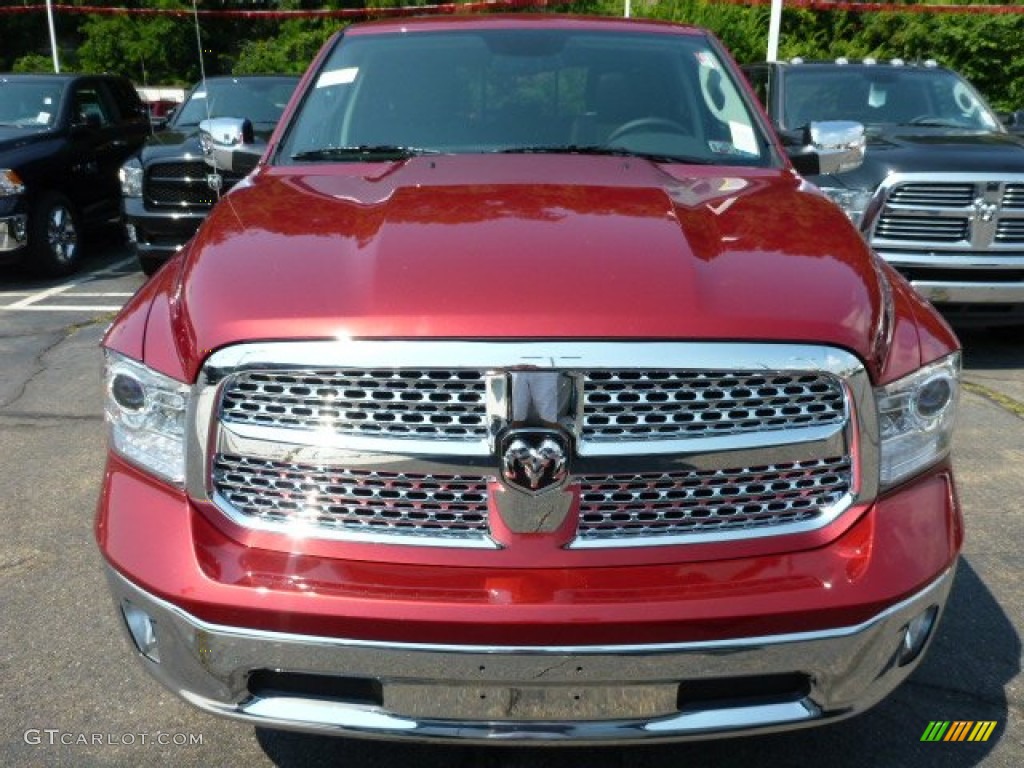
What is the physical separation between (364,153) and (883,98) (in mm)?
5549

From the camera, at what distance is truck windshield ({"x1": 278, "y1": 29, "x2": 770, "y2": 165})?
3346mm

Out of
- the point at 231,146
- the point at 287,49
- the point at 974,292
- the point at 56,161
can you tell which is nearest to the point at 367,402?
the point at 231,146

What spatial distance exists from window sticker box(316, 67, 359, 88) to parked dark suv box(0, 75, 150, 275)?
20.0 ft

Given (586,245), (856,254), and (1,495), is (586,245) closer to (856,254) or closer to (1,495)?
(856,254)

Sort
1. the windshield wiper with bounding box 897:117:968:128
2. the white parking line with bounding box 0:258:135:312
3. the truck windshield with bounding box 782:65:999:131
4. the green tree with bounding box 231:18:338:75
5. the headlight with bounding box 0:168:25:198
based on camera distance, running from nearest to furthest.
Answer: the windshield wiper with bounding box 897:117:968:128
the truck windshield with bounding box 782:65:999:131
the white parking line with bounding box 0:258:135:312
the headlight with bounding box 0:168:25:198
the green tree with bounding box 231:18:338:75

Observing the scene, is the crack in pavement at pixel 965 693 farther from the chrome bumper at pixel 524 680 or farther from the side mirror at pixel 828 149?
the side mirror at pixel 828 149

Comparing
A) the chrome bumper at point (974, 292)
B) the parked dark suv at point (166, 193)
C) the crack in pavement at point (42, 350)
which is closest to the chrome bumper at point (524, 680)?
the crack in pavement at point (42, 350)

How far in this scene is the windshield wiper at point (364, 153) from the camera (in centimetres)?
327

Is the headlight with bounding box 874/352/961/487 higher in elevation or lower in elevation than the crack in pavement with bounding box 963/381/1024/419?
higher

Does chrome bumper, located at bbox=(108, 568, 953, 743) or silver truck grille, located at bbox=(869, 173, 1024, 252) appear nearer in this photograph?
chrome bumper, located at bbox=(108, 568, 953, 743)

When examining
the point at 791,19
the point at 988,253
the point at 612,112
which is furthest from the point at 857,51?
the point at 612,112

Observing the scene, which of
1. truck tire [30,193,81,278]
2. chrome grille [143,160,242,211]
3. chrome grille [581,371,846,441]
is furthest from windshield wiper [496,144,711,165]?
truck tire [30,193,81,278]

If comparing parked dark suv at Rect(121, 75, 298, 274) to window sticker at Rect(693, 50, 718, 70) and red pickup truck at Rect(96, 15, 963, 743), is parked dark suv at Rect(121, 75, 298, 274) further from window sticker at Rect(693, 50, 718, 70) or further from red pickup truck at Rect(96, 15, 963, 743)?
red pickup truck at Rect(96, 15, 963, 743)

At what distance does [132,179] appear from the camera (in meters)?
8.59
